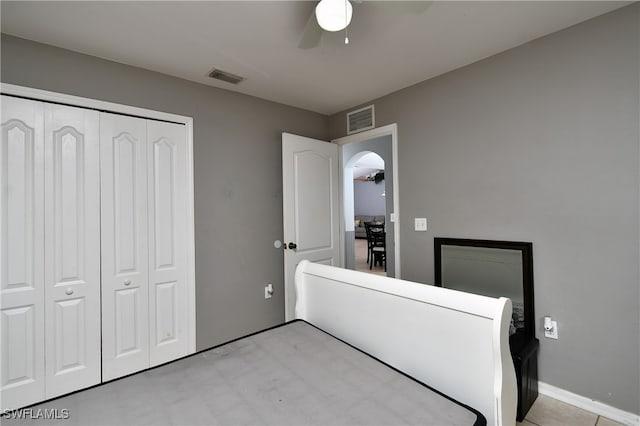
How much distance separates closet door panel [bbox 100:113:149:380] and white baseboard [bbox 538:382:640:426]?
2.86m

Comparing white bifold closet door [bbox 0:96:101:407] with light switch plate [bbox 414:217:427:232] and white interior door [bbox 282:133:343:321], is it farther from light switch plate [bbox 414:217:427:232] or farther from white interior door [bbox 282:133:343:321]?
light switch plate [bbox 414:217:427:232]

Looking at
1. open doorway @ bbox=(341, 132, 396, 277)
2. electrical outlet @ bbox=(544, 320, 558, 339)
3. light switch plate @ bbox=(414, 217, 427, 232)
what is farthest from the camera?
open doorway @ bbox=(341, 132, 396, 277)

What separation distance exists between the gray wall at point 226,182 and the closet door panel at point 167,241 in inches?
4.9

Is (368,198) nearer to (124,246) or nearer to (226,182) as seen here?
(226,182)

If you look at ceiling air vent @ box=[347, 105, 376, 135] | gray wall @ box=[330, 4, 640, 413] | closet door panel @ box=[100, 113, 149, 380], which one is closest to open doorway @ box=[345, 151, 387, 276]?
ceiling air vent @ box=[347, 105, 376, 135]

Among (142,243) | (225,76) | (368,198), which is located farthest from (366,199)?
(142,243)

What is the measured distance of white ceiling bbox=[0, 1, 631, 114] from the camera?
1.68 metres

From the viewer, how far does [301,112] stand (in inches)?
132

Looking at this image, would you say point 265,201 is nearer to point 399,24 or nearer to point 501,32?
point 399,24

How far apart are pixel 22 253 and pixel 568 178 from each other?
3.46m

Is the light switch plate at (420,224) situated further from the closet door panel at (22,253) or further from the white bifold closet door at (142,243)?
the closet door panel at (22,253)

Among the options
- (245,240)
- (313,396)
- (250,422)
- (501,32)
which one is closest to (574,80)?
(501,32)

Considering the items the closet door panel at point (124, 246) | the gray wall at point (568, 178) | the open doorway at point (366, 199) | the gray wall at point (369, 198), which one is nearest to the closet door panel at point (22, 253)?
the closet door panel at point (124, 246)

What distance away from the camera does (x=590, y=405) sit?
1.84m
